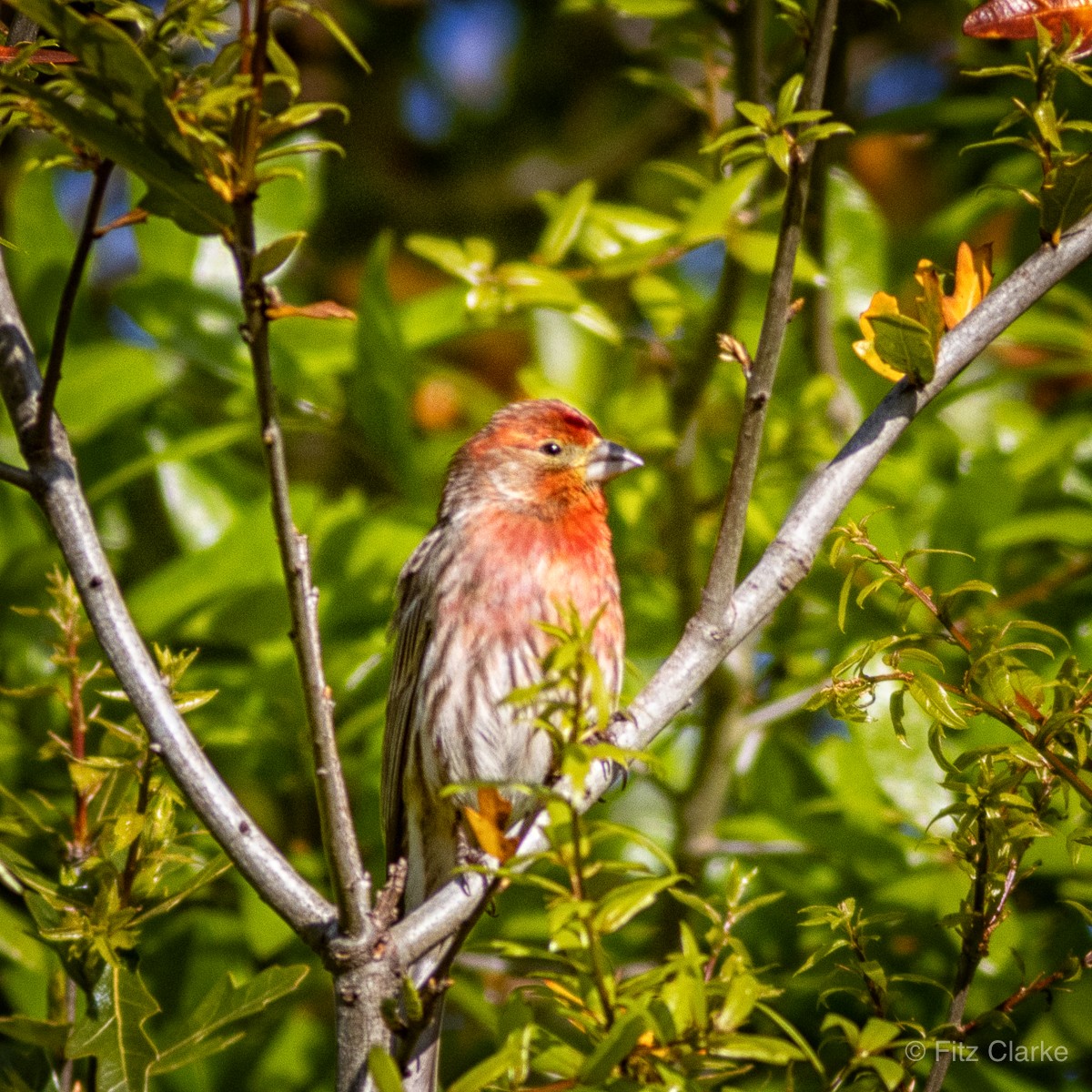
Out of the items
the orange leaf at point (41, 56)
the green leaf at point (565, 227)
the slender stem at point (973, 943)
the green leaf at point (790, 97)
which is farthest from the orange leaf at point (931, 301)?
the green leaf at point (565, 227)

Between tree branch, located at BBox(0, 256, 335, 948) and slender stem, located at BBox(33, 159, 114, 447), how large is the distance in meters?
0.03

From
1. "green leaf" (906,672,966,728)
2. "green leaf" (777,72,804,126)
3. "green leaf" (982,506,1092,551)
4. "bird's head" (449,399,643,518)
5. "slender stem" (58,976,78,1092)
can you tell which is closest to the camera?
"green leaf" (906,672,966,728)

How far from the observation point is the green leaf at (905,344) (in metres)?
2.48

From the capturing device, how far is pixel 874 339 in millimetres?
2594

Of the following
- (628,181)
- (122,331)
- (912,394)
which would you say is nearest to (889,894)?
(912,394)

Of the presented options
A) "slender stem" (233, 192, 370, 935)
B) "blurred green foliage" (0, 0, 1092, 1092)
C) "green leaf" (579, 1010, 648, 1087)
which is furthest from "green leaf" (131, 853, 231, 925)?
"green leaf" (579, 1010, 648, 1087)

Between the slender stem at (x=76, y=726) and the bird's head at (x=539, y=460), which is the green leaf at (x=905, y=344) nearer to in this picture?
the slender stem at (x=76, y=726)

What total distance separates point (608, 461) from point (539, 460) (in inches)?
11.9

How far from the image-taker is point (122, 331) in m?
6.13

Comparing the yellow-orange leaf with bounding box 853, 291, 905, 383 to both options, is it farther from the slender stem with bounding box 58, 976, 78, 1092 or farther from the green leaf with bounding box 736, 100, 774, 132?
the slender stem with bounding box 58, 976, 78, 1092

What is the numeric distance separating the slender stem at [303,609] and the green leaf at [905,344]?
3.55 ft

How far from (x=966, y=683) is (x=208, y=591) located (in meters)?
2.43

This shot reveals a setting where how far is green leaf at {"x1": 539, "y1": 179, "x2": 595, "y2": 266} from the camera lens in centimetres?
403

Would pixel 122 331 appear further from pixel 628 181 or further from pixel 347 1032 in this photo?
pixel 347 1032
